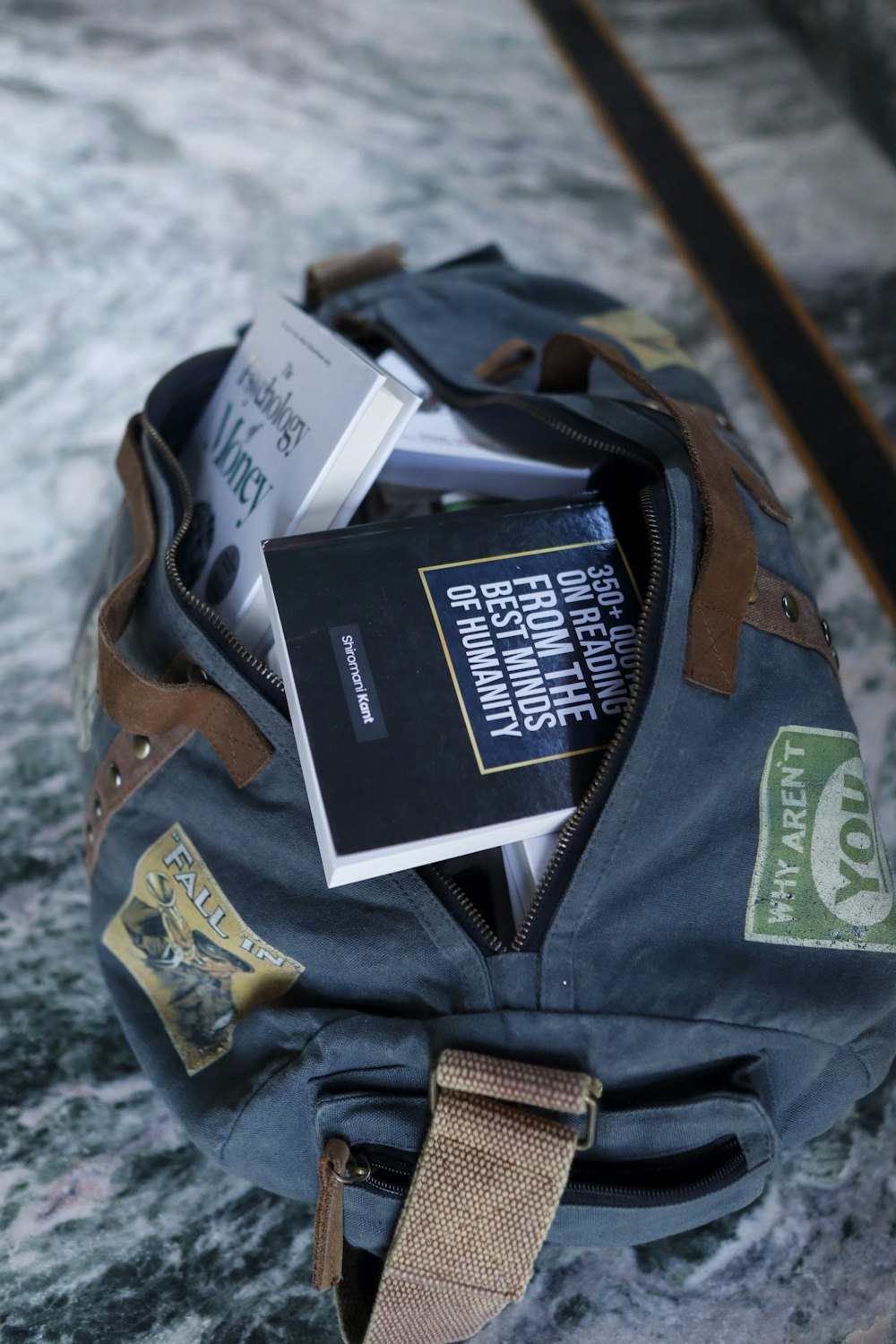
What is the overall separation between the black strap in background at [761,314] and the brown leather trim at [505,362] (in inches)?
16.2

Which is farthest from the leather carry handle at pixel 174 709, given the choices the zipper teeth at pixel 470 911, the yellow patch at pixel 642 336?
the yellow patch at pixel 642 336

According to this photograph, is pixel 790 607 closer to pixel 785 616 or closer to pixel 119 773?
pixel 785 616

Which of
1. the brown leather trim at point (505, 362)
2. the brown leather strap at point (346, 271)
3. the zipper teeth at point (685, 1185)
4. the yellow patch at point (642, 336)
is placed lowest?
the zipper teeth at point (685, 1185)

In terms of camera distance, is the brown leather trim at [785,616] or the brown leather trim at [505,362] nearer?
the brown leather trim at [785,616]

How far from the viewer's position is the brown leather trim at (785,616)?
0.68 m

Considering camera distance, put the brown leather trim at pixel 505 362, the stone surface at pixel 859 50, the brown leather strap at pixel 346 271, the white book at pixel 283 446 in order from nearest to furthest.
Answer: the white book at pixel 283 446, the brown leather trim at pixel 505 362, the brown leather strap at pixel 346 271, the stone surface at pixel 859 50

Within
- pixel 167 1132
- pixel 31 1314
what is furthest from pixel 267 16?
pixel 31 1314

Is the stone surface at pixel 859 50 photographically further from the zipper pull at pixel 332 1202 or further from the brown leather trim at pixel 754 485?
the zipper pull at pixel 332 1202

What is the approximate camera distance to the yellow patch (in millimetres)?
956

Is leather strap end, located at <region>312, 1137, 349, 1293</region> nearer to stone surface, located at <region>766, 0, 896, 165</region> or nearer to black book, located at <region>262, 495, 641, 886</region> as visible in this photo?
black book, located at <region>262, 495, 641, 886</region>

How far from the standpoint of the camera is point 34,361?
119 centimetres

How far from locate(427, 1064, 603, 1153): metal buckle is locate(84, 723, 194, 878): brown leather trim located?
26 cm

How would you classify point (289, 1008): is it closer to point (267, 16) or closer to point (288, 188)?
point (288, 188)

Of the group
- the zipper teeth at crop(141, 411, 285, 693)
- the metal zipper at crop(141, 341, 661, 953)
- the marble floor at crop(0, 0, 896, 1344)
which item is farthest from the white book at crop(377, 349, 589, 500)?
the marble floor at crop(0, 0, 896, 1344)
